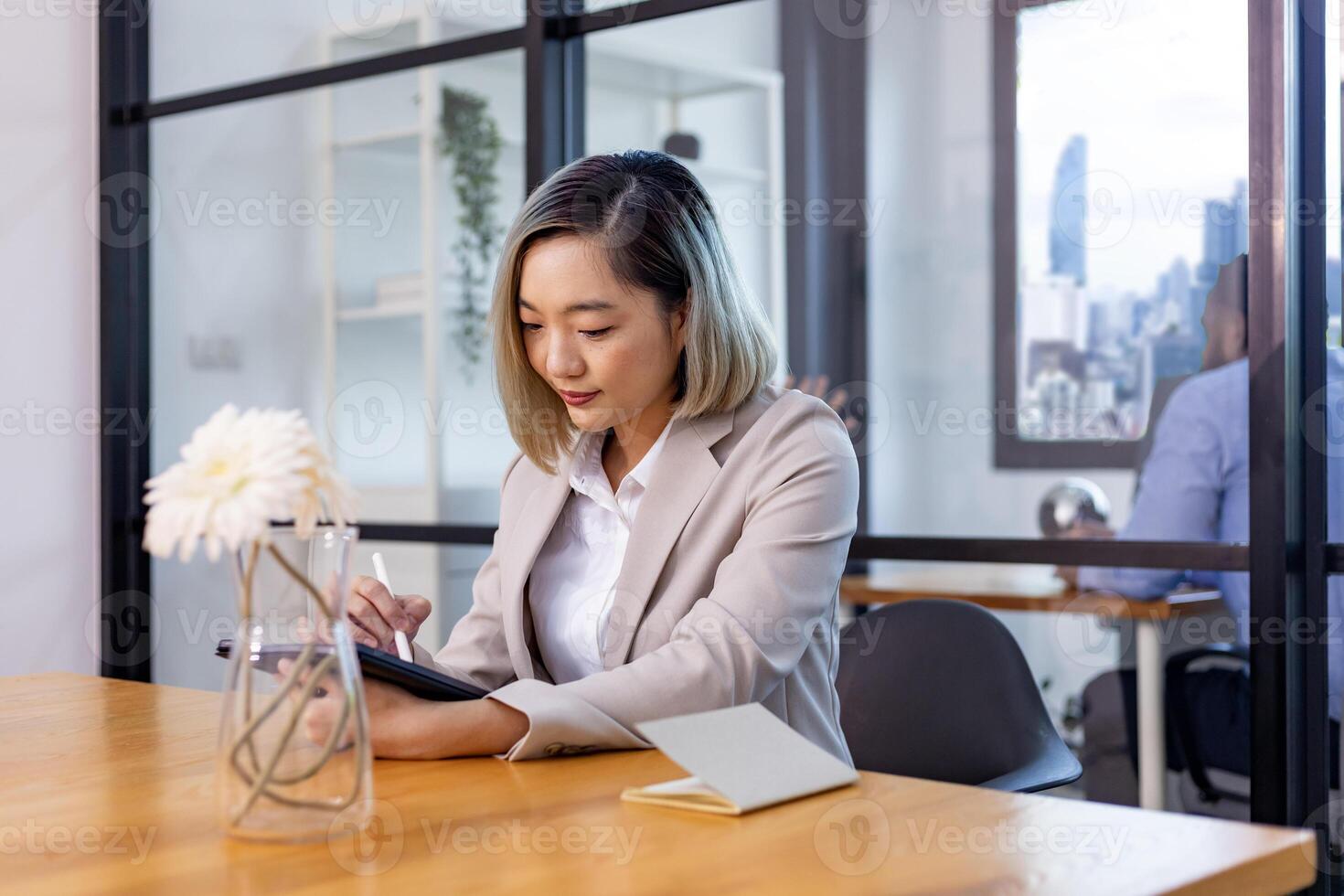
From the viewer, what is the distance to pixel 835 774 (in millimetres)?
1101

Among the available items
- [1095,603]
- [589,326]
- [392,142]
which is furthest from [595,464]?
[392,142]

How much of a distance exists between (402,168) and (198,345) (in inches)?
29.3

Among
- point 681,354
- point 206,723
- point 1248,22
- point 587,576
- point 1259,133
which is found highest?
point 1248,22

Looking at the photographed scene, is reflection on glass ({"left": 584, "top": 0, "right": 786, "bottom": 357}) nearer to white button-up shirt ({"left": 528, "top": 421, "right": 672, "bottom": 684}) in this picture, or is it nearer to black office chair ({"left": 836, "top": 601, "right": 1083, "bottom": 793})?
black office chair ({"left": 836, "top": 601, "right": 1083, "bottom": 793})

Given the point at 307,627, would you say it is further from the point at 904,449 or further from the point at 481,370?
the point at 904,449

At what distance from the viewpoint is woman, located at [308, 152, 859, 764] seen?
1439mm

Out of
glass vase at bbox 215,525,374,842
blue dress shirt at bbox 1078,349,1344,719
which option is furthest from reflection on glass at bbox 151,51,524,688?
glass vase at bbox 215,525,374,842

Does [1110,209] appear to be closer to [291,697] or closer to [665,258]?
[665,258]

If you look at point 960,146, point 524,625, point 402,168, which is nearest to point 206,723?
point 524,625

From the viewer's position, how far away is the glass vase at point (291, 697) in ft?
2.95

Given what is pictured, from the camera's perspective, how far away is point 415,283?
3455 mm

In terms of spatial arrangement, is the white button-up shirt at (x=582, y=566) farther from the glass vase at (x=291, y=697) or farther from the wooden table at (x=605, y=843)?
the glass vase at (x=291, y=697)

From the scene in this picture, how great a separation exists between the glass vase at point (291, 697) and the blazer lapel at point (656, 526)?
0.63m

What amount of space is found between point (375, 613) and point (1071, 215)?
226 cm
